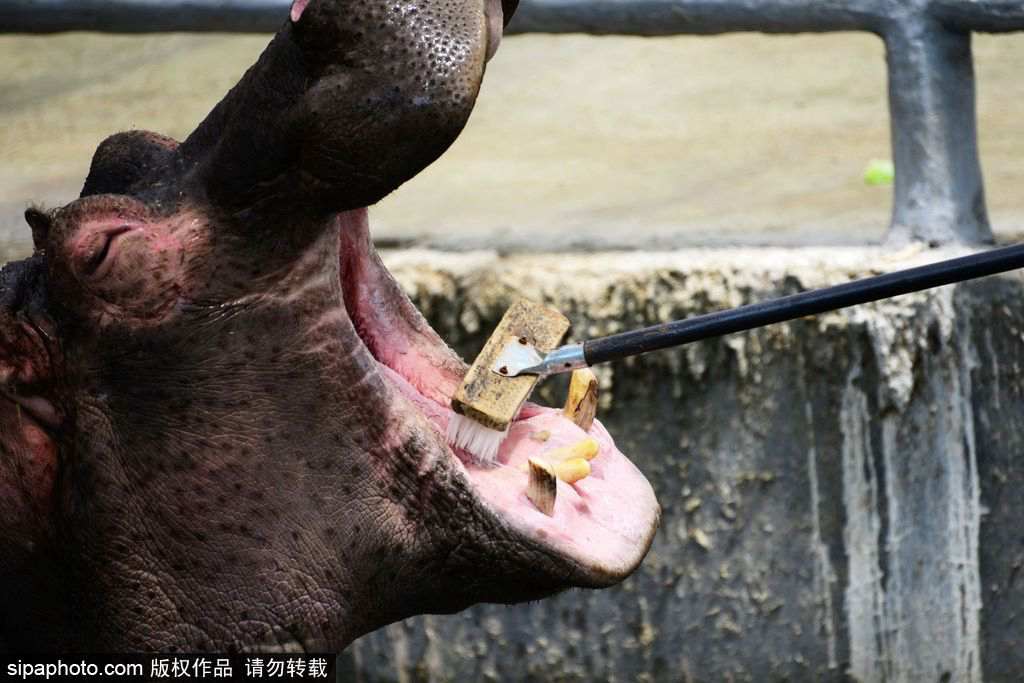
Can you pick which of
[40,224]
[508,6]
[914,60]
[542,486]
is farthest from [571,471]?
[914,60]

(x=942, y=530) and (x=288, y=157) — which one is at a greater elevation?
(x=288, y=157)

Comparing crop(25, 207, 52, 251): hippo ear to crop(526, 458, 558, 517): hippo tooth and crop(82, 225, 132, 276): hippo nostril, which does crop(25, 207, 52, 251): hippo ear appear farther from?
crop(526, 458, 558, 517): hippo tooth

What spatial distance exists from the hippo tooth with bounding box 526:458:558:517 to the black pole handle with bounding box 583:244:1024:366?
0.50ft

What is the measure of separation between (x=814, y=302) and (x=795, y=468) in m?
1.05

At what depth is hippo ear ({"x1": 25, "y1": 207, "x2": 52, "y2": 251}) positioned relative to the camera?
5.96 feet

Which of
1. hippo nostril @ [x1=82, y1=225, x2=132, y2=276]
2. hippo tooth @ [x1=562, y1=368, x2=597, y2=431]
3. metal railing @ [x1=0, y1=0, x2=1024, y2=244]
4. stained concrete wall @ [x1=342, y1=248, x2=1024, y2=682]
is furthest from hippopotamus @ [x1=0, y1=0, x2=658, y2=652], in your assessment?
metal railing @ [x1=0, y1=0, x2=1024, y2=244]

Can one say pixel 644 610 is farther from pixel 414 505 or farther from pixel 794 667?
pixel 414 505

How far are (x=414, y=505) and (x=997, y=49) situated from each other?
12.2 ft

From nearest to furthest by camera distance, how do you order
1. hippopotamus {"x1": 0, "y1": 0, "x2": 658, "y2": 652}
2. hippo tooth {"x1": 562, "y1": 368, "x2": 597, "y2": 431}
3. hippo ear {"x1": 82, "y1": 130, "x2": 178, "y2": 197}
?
hippopotamus {"x1": 0, "y1": 0, "x2": 658, "y2": 652}
hippo ear {"x1": 82, "y1": 130, "x2": 178, "y2": 197}
hippo tooth {"x1": 562, "y1": 368, "x2": 597, "y2": 431}

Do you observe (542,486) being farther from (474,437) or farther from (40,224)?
(40,224)

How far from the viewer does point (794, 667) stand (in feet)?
9.57

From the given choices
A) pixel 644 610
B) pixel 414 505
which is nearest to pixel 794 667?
pixel 644 610

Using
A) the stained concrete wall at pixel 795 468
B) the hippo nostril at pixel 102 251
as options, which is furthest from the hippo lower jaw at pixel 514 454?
the stained concrete wall at pixel 795 468

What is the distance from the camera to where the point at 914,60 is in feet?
9.29
